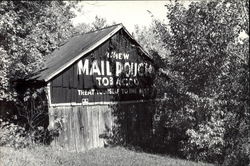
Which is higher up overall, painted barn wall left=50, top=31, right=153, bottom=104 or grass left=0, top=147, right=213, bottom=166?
painted barn wall left=50, top=31, right=153, bottom=104

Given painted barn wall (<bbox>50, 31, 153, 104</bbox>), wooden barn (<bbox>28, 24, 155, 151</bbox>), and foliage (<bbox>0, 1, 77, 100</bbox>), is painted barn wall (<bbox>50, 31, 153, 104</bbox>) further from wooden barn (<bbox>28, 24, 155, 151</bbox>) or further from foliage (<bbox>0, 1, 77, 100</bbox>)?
foliage (<bbox>0, 1, 77, 100</bbox>)

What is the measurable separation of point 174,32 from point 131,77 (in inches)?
201

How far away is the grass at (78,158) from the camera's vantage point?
483 inches

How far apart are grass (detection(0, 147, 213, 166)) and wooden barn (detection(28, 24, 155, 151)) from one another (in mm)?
1632

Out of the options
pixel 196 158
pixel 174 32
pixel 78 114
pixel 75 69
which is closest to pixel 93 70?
pixel 75 69

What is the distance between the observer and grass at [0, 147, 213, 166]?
12.3 m

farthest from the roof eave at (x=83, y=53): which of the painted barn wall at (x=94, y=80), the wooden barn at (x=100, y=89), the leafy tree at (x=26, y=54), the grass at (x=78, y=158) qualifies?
the grass at (x=78, y=158)

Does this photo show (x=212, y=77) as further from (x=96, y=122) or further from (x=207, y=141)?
(x=96, y=122)

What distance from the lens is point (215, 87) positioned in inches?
592

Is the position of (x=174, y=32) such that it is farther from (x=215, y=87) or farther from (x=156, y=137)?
(x=156, y=137)

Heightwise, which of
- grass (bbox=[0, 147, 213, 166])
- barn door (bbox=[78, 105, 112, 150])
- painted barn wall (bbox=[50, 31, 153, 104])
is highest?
painted barn wall (bbox=[50, 31, 153, 104])

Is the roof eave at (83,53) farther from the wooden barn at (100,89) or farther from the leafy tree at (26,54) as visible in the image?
the leafy tree at (26,54)

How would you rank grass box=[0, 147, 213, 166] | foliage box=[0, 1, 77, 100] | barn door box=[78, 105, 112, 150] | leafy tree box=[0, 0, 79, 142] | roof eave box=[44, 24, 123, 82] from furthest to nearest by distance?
barn door box=[78, 105, 112, 150] → roof eave box=[44, 24, 123, 82] → leafy tree box=[0, 0, 79, 142] → foliage box=[0, 1, 77, 100] → grass box=[0, 147, 213, 166]

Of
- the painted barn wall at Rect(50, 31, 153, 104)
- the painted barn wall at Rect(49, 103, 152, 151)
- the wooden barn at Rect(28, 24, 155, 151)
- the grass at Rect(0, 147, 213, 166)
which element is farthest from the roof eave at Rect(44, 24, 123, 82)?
the grass at Rect(0, 147, 213, 166)
